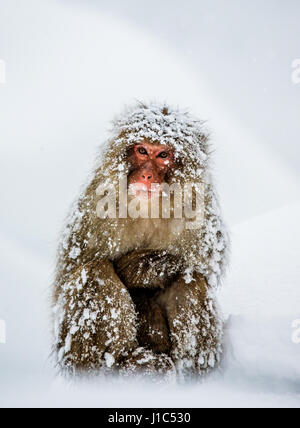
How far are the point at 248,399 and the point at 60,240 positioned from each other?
1.46 metres

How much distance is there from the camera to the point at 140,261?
254 centimetres

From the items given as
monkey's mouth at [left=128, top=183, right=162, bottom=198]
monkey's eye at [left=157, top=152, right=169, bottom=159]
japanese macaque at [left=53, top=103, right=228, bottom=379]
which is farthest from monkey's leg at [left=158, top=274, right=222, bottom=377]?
monkey's eye at [left=157, top=152, right=169, bottom=159]

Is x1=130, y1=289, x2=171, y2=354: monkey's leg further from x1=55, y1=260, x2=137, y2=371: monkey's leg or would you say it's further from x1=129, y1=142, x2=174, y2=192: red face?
x1=129, y1=142, x2=174, y2=192: red face

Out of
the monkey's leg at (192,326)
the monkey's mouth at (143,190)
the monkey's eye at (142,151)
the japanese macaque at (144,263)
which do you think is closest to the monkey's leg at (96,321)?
the japanese macaque at (144,263)

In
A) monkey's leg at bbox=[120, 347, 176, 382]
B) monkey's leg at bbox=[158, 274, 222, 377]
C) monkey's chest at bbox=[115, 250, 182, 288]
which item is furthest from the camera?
monkey's chest at bbox=[115, 250, 182, 288]

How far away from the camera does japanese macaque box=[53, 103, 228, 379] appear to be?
2.33 meters

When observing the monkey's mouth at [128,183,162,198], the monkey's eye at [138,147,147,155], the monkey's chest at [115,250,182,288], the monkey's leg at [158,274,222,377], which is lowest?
the monkey's leg at [158,274,222,377]

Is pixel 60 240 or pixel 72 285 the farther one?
pixel 60 240

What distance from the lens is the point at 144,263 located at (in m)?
2.53

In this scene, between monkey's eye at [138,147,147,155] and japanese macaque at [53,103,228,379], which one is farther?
monkey's eye at [138,147,147,155]

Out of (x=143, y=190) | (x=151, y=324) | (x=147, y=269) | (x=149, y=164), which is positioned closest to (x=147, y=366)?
(x=151, y=324)
